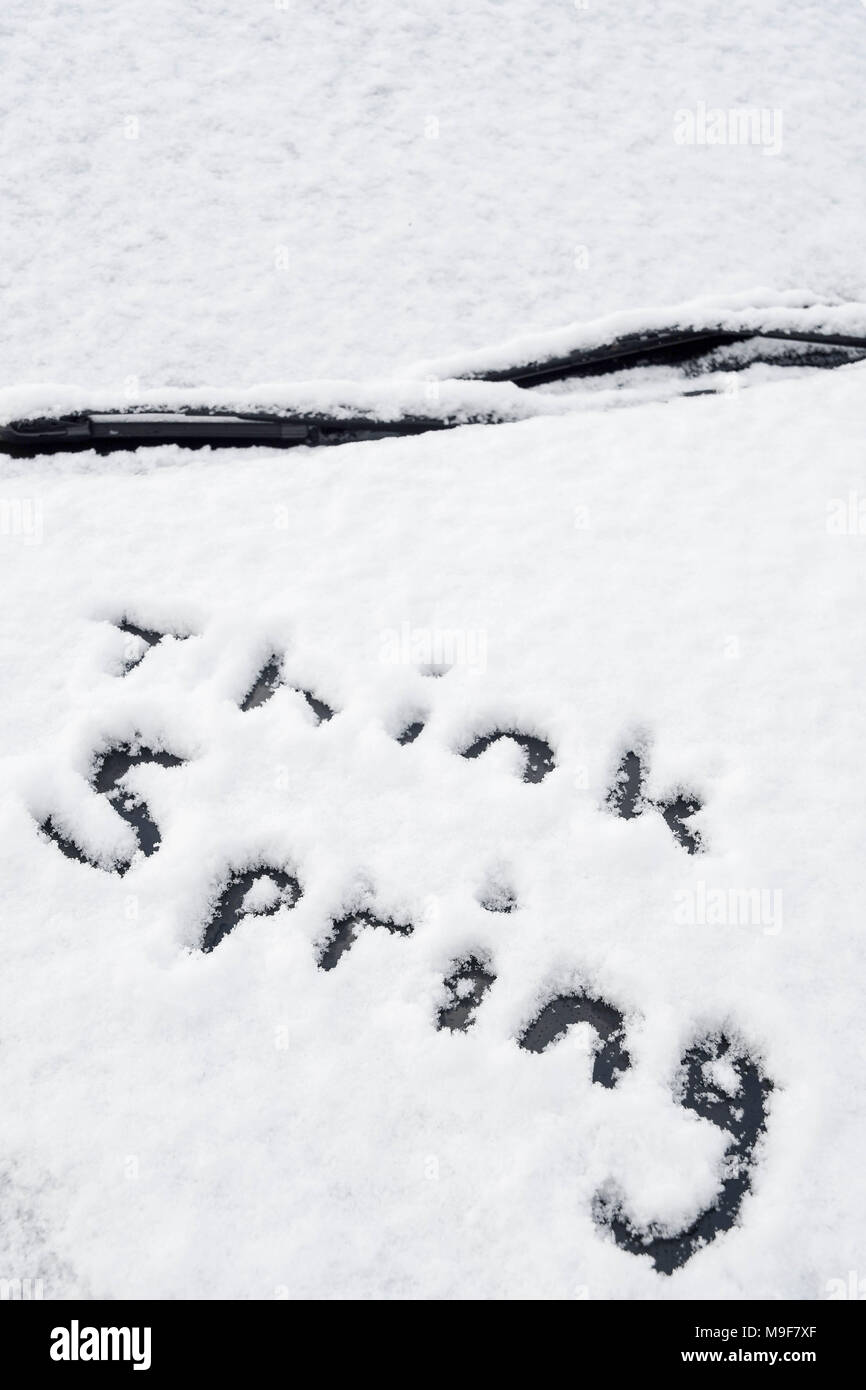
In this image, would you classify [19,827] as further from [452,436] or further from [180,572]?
[452,436]

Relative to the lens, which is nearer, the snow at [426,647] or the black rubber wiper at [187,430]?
the snow at [426,647]

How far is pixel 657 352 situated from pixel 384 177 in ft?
2.14

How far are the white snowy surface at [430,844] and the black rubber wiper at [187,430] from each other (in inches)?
1.4

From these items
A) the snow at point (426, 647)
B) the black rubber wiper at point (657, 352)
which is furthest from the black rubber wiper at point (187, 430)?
the black rubber wiper at point (657, 352)

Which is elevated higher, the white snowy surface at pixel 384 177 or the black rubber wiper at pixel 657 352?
the white snowy surface at pixel 384 177

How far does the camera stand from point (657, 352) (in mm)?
1797

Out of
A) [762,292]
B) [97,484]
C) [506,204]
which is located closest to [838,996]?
[762,292]

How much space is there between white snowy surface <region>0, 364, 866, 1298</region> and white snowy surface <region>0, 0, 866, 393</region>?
0.06m

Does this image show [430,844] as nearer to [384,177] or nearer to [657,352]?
[657,352]

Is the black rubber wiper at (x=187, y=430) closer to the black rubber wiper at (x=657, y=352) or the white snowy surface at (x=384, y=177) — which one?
the white snowy surface at (x=384, y=177)

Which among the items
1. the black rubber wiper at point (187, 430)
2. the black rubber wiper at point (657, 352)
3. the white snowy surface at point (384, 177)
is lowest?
the black rubber wiper at point (187, 430)

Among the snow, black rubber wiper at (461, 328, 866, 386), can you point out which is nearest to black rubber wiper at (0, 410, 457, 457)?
the snow

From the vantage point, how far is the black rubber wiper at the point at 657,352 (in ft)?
5.65

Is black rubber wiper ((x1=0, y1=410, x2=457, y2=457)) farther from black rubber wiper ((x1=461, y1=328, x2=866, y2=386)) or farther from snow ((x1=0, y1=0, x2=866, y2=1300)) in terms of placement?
black rubber wiper ((x1=461, y1=328, x2=866, y2=386))
